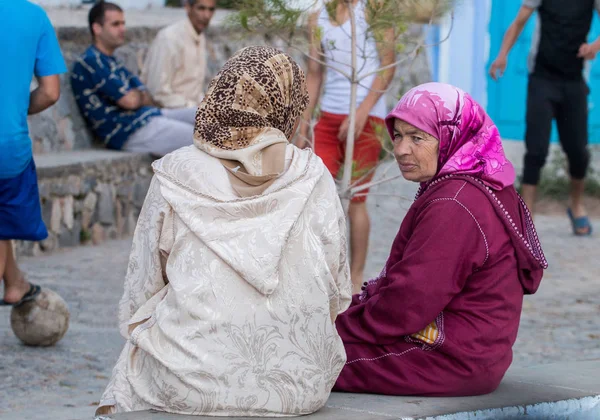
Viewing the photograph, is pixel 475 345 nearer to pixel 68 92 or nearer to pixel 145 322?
pixel 145 322

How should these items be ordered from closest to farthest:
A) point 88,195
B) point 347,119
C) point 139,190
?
point 347,119 < point 88,195 < point 139,190

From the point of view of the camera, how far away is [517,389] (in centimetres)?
320

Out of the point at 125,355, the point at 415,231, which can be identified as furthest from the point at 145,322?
the point at 415,231

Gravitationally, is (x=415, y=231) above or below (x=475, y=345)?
above

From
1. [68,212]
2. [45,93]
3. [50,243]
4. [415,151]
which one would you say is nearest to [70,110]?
[68,212]

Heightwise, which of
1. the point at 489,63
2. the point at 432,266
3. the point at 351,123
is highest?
the point at 432,266

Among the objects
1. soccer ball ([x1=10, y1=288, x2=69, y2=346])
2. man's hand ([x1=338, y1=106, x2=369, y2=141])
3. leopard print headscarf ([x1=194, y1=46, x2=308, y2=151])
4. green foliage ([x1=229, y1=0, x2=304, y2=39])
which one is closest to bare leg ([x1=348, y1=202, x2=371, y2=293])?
man's hand ([x1=338, y1=106, x2=369, y2=141])

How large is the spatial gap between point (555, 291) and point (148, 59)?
3.97 meters

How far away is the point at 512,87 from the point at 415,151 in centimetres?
923

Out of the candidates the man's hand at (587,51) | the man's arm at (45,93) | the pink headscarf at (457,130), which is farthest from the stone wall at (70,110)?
the pink headscarf at (457,130)

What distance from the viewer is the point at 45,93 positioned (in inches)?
173

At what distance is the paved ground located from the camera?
409cm

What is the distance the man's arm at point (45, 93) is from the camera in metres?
4.39

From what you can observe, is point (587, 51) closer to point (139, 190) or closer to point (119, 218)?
point (139, 190)
